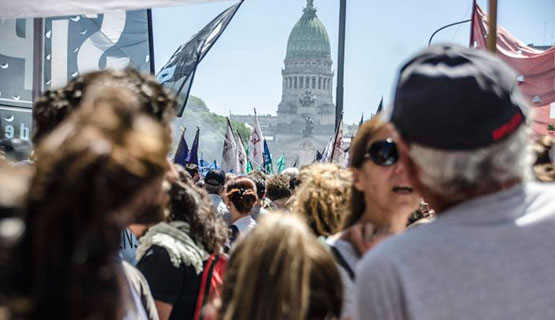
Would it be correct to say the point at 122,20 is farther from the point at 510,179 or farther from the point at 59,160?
the point at 59,160

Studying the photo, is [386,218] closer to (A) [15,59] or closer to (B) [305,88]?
(A) [15,59]

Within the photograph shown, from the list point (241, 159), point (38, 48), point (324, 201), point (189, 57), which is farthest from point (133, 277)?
point (241, 159)

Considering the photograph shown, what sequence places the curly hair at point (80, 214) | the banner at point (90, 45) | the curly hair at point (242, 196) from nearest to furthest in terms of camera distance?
the curly hair at point (80, 214), the banner at point (90, 45), the curly hair at point (242, 196)

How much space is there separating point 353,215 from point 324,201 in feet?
0.95

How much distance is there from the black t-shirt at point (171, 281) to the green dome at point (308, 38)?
124697mm

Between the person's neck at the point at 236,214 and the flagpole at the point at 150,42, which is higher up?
the flagpole at the point at 150,42

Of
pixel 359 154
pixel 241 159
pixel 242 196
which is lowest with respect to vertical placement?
pixel 241 159

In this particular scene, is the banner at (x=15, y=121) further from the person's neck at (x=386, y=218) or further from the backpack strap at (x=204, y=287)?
the person's neck at (x=386, y=218)

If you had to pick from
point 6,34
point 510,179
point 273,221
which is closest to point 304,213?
point 273,221

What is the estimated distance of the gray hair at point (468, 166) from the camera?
1.44m

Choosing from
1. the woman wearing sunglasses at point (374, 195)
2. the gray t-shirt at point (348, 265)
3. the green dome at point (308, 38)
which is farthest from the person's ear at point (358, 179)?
the green dome at point (308, 38)

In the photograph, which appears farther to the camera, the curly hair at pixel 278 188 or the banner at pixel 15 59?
the curly hair at pixel 278 188

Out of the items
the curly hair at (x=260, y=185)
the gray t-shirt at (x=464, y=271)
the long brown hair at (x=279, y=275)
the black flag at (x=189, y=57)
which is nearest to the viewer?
the gray t-shirt at (x=464, y=271)

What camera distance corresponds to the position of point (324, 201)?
107 inches
